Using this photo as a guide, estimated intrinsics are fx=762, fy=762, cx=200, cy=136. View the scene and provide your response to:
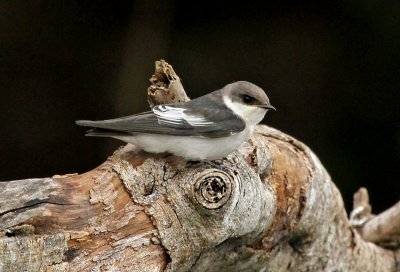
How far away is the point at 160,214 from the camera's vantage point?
233 cm

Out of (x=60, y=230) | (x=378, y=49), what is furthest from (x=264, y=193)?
(x=378, y=49)

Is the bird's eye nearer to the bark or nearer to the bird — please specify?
the bird

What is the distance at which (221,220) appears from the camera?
7.80 feet

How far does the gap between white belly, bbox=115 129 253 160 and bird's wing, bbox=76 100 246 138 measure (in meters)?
0.02

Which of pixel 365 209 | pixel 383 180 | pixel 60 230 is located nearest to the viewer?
pixel 60 230

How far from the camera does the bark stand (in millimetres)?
2135

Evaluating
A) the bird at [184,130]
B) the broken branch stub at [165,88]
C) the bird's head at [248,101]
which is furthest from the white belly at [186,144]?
the broken branch stub at [165,88]

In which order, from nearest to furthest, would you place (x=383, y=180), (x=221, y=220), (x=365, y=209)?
(x=221, y=220) < (x=365, y=209) < (x=383, y=180)

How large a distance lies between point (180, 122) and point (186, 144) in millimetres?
77

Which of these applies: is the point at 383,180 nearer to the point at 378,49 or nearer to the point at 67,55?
the point at 378,49

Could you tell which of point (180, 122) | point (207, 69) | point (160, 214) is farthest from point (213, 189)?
point (207, 69)

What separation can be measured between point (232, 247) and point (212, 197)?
1.56 ft

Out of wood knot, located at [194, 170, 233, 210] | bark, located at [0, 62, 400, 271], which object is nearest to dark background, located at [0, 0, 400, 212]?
bark, located at [0, 62, 400, 271]

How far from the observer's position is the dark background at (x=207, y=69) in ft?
14.2
